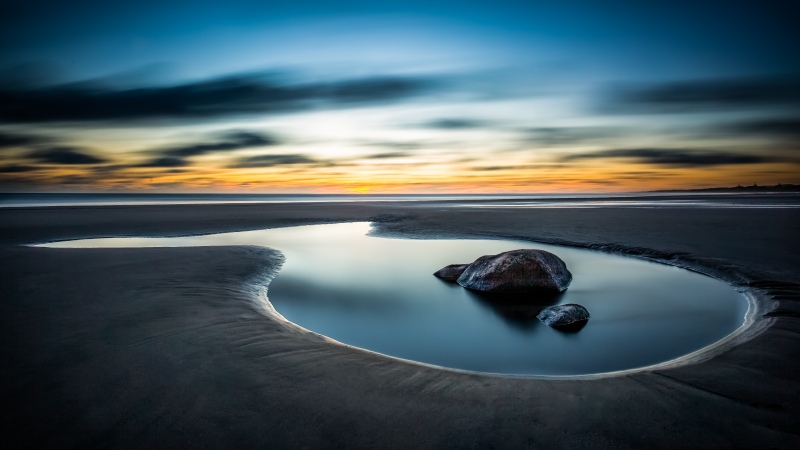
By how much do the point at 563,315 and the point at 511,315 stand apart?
0.84 meters

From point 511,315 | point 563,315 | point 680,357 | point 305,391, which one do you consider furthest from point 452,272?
point 305,391

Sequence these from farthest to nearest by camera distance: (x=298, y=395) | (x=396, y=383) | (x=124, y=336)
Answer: (x=124, y=336) → (x=396, y=383) → (x=298, y=395)

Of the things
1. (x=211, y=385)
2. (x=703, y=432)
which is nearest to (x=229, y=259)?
(x=211, y=385)

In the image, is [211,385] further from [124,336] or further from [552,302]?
[552,302]

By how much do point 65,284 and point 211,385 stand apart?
565cm

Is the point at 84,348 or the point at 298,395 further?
the point at 84,348

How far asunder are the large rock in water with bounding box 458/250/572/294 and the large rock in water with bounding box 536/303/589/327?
139 cm

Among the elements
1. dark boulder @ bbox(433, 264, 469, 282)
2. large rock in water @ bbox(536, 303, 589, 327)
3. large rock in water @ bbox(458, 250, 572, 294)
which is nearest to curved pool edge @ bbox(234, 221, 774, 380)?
large rock in water @ bbox(536, 303, 589, 327)

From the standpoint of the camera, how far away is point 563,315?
5742 millimetres

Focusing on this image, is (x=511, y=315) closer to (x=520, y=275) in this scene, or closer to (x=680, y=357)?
(x=520, y=275)

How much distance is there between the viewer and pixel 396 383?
354cm

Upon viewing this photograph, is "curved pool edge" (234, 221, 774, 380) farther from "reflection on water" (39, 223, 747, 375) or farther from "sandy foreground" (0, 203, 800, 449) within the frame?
"reflection on water" (39, 223, 747, 375)

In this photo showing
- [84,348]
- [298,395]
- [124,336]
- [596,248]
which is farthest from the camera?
[596,248]

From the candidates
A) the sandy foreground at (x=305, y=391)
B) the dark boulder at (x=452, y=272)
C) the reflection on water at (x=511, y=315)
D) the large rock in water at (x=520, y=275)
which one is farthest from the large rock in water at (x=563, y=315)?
the dark boulder at (x=452, y=272)
